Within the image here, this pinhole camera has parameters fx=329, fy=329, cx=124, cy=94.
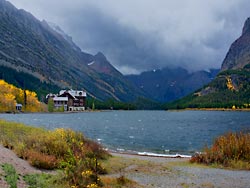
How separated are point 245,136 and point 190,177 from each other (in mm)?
9101

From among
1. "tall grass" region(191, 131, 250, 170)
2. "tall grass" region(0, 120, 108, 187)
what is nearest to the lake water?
"tall grass" region(191, 131, 250, 170)

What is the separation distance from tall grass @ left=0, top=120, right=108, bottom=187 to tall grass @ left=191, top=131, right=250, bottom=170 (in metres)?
9.46

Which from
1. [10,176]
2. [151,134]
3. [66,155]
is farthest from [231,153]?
[151,134]

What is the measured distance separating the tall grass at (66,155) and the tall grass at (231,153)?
946cm

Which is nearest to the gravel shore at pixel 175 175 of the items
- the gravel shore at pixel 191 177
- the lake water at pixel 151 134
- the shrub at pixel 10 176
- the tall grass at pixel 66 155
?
the gravel shore at pixel 191 177

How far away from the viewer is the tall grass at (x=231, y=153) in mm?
26845

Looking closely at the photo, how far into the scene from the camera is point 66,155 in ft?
73.9

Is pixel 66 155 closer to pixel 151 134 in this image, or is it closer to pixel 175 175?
pixel 175 175

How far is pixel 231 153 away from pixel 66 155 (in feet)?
45.6

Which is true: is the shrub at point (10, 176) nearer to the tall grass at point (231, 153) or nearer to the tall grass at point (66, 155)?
the tall grass at point (66, 155)

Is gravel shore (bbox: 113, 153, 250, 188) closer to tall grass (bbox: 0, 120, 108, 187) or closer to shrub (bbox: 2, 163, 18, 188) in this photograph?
tall grass (bbox: 0, 120, 108, 187)

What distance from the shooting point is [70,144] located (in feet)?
83.5

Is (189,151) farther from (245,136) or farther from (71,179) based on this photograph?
(71,179)

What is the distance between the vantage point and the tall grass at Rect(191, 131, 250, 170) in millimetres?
26845
